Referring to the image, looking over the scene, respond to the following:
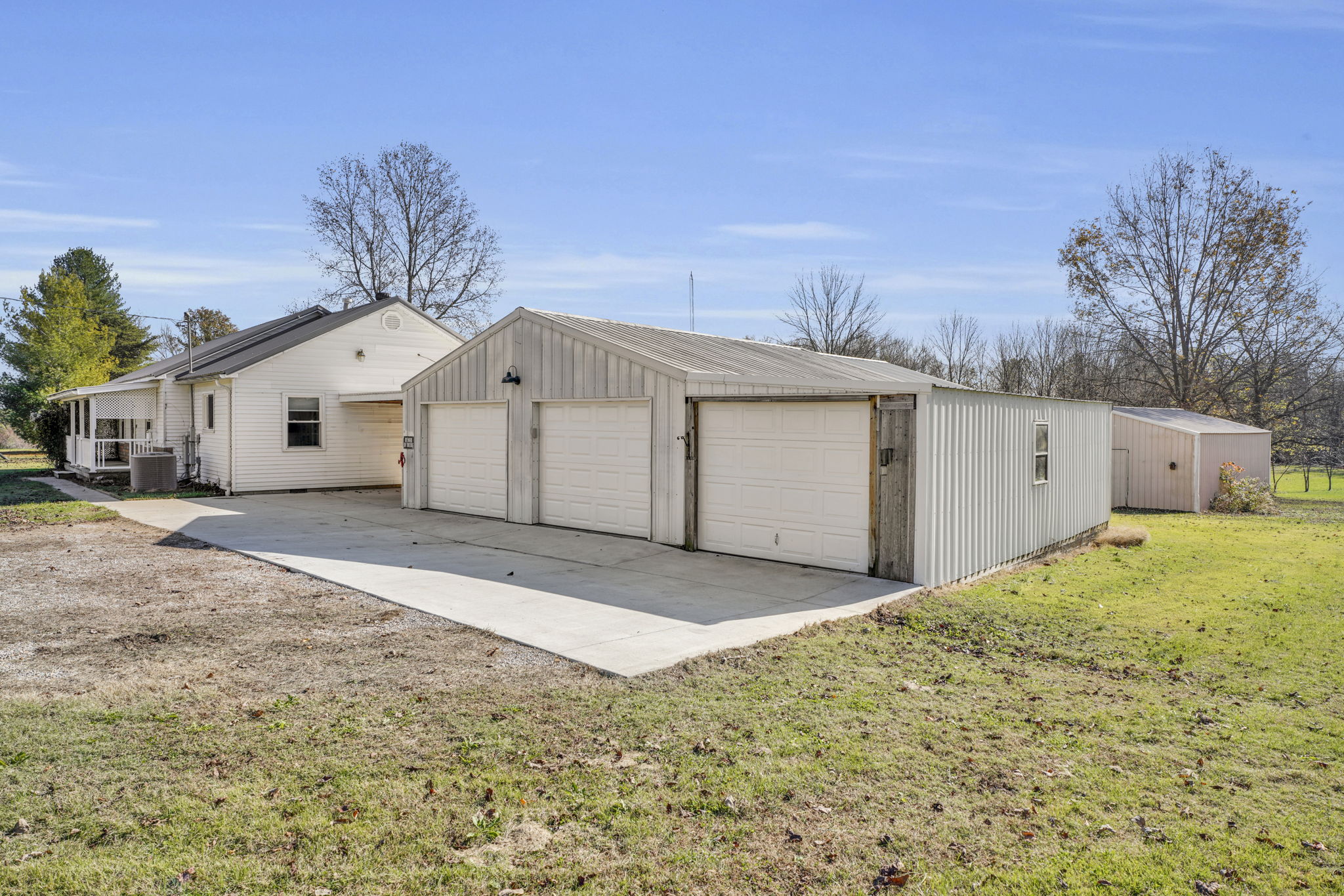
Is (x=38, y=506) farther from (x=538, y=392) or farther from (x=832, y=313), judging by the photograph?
(x=832, y=313)

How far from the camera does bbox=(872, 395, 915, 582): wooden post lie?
856 centimetres

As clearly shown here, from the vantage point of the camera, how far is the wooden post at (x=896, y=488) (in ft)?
28.1

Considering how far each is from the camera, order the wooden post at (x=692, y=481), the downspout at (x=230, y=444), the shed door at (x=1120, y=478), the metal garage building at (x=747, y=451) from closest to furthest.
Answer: the metal garage building at (x=747, y=451), the wooden post at (x=692, y=481), the downspout at (x=230, y=444), the shed door at (x=1120, y=478)

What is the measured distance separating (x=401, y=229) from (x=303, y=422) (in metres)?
15.0

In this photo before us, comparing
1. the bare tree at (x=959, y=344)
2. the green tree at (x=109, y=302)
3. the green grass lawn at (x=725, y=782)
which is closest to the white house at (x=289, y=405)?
the green grass lawn at (x=725, y=782)

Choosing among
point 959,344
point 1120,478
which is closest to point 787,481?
point 1120,478

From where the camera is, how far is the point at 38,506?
1538 cm

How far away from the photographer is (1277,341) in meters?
27.8

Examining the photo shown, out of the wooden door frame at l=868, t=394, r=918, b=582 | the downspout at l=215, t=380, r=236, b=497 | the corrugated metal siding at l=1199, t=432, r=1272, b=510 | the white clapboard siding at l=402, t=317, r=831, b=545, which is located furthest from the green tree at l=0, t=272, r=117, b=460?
the corrugated metal siding at l=1199, t=432, r=1272, b=510

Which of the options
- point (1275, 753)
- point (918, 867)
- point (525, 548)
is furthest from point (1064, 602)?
point (525, 548)

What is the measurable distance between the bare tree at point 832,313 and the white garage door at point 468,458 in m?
18.9

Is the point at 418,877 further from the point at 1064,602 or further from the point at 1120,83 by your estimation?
the point at 1120,83

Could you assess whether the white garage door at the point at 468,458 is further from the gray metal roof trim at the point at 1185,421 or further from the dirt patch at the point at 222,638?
the gray metal roof trim at the point at 1185,421

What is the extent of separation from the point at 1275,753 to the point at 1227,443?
62.8 feet
